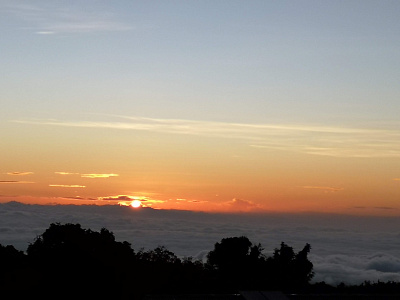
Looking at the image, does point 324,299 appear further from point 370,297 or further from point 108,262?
point 108,262

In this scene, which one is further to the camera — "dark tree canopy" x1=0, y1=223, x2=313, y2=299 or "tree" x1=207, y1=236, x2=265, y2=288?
"tree" x1=207, y1=236, x2=265, y2=288

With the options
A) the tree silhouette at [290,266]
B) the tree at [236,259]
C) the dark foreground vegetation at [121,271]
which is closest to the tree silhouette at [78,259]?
the dark foreground vegetation at [121,271]

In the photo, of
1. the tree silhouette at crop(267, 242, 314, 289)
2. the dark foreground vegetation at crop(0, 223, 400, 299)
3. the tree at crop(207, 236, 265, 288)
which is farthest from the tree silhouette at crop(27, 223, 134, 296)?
the tree silhouette at crop(267, 242, 314, 289)

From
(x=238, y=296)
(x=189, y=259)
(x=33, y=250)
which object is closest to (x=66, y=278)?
(x=33, y=250)

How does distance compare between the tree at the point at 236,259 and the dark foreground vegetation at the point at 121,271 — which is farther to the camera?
the tree at the point at 236,259

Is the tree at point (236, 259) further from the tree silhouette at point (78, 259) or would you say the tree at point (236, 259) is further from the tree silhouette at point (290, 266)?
the tree silhouette at point (78, 259)

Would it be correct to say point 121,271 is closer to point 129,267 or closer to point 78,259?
point 78,259

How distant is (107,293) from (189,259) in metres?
45.1

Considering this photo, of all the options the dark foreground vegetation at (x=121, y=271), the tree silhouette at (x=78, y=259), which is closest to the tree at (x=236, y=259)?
the dark foreground vegetation at (x=121, y=271)

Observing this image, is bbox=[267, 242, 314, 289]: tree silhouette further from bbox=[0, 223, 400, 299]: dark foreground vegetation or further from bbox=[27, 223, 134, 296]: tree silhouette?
bbox=[27, 223, 134, 296]: tree silhouette

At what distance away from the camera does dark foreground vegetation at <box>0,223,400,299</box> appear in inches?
2936

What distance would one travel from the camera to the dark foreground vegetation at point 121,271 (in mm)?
74562

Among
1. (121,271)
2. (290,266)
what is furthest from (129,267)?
(290,266)

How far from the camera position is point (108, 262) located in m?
77.7
